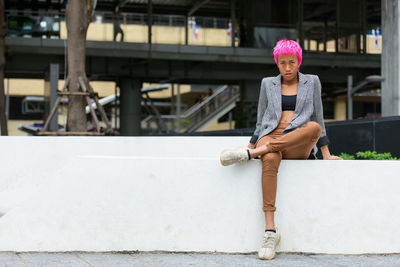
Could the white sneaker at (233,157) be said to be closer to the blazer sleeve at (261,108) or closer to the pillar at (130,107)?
the blazer sleeve at (261,108)

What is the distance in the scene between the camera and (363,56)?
24719 millimetres

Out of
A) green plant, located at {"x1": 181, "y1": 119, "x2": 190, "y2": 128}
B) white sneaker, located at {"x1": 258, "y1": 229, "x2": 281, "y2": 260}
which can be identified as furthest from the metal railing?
white sneaker, located at {"x1": 258, "y1": 229, "x2": 281, "y2": 260}

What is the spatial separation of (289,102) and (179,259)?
142 cm

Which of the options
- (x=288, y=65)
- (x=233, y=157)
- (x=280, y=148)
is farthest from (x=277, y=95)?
(x=233, y=157)

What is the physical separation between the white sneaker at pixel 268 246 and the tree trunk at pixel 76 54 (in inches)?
326

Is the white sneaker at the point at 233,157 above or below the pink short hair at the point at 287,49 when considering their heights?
below

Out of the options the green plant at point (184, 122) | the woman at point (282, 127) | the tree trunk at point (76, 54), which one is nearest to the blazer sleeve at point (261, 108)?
the woman at point (282, 127)

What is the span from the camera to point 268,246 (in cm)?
396

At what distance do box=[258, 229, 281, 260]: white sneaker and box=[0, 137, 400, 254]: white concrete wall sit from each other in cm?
16

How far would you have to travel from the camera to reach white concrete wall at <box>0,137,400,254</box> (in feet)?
13.5

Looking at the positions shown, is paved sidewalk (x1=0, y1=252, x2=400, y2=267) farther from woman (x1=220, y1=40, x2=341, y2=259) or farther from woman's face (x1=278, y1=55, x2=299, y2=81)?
woman's face (x1=278, y1=55, x2=299, y2=81)

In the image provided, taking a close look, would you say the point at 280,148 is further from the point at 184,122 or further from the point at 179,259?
the point at 184,122

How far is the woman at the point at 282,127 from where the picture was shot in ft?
13.2

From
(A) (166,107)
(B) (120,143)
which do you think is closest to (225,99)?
(A) (166,107)
